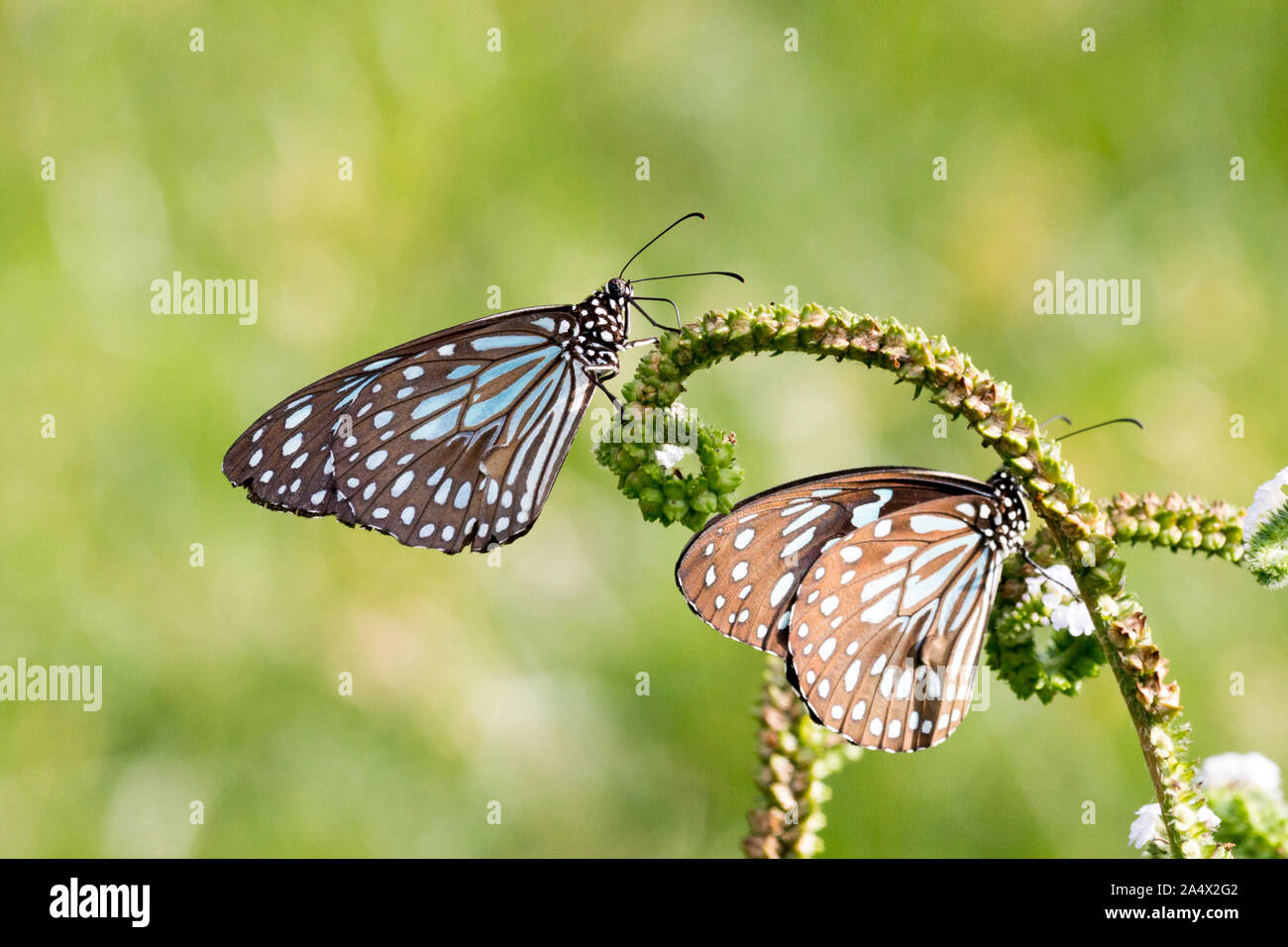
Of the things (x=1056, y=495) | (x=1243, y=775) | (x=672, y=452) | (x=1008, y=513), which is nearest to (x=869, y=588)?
(x=1008, y=513)

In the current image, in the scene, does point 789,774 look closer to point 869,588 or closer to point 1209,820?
point 869,588

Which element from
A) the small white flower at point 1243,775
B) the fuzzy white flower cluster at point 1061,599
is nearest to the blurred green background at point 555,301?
the small white flower at point 1243,775

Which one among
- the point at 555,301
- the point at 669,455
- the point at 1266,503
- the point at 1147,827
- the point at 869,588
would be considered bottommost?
the point at 1147,827

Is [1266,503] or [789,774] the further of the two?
[789,774]

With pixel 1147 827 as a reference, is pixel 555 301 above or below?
above

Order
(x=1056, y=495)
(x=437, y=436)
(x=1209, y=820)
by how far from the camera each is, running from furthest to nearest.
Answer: (x=437, y=436)
(x=1056, y=495)
(x=1209, y=820)

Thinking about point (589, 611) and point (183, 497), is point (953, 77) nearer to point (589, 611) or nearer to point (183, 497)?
point (589, 611)

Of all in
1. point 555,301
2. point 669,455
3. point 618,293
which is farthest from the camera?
point 555,301

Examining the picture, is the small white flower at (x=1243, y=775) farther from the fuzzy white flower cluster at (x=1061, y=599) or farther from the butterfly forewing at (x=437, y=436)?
the butterfly forewing at (x=437, y=436)
